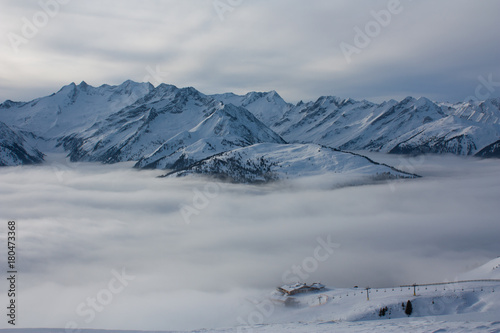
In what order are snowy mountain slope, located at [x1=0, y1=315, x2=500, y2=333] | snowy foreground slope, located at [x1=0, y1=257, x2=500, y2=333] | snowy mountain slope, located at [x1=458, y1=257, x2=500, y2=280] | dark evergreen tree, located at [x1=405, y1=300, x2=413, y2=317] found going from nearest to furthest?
snowy mountain slope, located at [x1=0, y1=315, x2=500, y2=333] < snowy foreground slope, located at [x1=0, y1=257, x2=500, y2=333] < dark evergreen tree, located at [x1=405, y1=300, x2=413, y2=317] < snowy mountain slope, located at [x1=458, y1=257, x2=500, y2=280]

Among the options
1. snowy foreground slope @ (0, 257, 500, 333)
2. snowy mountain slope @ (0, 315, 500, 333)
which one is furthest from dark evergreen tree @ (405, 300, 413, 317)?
snowy mountain slope @ (0, 315, 500, 333)

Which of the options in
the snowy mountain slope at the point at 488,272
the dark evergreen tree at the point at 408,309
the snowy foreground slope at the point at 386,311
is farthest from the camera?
the snowy mountain slope at the point at 488,272

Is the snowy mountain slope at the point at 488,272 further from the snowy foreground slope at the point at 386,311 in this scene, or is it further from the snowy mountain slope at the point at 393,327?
the snowy mountain slope at the point at 393,327

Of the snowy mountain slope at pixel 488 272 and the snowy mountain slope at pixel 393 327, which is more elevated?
the snowy mountain slope at pixel 488 272

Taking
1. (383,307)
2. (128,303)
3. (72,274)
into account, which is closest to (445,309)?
(383,307)

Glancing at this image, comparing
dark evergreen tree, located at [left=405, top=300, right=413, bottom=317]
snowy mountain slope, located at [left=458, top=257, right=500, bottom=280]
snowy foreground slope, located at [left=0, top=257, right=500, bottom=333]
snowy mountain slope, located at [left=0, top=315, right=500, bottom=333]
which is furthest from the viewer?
snowy mountain slope, located at [left=458, top=257, right=500, bottom=280]

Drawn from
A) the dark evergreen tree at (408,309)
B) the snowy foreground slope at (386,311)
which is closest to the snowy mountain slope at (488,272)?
the snowy foreground slope at (386,311)

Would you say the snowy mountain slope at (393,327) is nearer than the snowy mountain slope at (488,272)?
Yes

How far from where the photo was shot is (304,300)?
111562mm

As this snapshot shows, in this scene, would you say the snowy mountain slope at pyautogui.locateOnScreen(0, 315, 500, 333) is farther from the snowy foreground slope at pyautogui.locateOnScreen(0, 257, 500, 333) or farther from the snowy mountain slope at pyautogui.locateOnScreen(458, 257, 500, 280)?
the snowy mountain slope at pyautogui.locateOnScreen(458, 257, 500, 280)

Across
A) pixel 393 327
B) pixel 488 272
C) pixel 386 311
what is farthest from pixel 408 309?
pixel 488 272

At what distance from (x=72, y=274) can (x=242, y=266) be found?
2899 inches

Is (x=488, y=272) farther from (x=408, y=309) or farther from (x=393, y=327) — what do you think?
(x=393, y=327)

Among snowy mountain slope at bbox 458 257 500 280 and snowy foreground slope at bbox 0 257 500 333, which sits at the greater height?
snowy mountain slope at bbox 458 257 500 280
